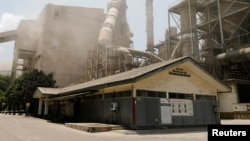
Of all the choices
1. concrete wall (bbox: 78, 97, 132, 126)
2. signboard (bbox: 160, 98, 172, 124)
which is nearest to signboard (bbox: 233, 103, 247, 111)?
signboard (bbox: 160, 98, 172, 124)

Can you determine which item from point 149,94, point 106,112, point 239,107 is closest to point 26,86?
point 106,112

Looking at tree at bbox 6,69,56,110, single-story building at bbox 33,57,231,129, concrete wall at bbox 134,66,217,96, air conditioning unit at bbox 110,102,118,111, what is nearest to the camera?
single-story building at bbox 33,57,231,129

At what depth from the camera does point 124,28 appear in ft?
194

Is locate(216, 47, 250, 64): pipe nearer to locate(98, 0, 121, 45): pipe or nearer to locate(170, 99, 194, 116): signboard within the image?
locate(170, 99, 194, 116): signboard

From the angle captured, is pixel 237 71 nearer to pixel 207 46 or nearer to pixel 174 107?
A: pixel 207 46

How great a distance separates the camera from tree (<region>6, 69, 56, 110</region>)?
3694 centimetres

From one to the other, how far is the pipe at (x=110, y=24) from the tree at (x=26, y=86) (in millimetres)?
13059

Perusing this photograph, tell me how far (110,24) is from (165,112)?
3510 cm

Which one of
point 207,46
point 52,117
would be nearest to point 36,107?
point 52,117

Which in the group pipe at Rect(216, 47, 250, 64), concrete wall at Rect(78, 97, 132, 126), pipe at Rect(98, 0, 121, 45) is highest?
pipe at Rect(98, 0, 121, 45)

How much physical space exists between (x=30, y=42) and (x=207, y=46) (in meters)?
42.2

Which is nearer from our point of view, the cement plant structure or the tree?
the cement plant structure

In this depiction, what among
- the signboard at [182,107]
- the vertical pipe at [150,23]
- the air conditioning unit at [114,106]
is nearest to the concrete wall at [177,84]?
the signboard at [182,107]

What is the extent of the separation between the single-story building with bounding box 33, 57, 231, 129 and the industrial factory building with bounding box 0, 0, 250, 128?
0.22 ft
